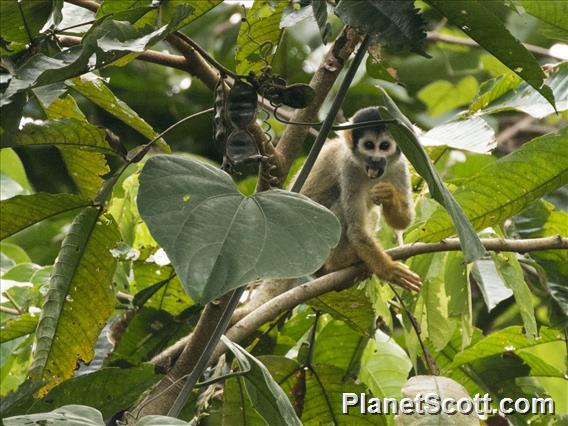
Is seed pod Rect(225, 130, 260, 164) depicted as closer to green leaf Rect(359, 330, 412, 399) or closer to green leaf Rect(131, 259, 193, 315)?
green leaf Rect(131, 259, 193, 315)

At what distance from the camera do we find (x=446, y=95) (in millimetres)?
4852

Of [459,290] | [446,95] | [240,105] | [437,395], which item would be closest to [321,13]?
[240,105]

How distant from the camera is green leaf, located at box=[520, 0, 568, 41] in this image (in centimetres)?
189

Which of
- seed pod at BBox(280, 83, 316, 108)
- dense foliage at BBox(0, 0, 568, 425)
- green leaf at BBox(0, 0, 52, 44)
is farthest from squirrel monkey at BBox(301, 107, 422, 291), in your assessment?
green leaf at BBox(0, 0, 52, 44)

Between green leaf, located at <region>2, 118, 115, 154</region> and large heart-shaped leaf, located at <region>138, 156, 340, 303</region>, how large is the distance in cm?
43

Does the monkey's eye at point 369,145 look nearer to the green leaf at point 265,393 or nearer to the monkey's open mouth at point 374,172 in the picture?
the monkey's open mouth at point 374,172

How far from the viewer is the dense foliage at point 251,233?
52.1 inches

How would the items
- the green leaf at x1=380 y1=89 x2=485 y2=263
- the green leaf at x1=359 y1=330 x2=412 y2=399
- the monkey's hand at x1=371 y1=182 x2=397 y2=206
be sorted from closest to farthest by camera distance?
the green leaf at x1=380 y1=89 x2=485 y2=263
the green leaf at x1=359 y1=330 x2=412 y2=399
the monkey's hand at x1=371 y1=182 x2=397 y2=206

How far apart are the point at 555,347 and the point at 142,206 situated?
2.35 meters

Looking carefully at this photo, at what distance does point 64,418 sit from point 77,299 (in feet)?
2.30

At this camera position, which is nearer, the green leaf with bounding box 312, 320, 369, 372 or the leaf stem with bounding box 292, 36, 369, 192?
the leaf stem with bounding box 292, 36, 369, 192

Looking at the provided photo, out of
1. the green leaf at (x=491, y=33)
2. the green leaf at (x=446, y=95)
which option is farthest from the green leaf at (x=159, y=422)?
the green leaf at (x=446, y=95)

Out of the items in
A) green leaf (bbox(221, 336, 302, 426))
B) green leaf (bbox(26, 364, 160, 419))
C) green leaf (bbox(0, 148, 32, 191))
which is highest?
green leaf (bbox(0, 148, 32, 191))

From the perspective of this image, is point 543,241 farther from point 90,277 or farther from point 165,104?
point 165,104
